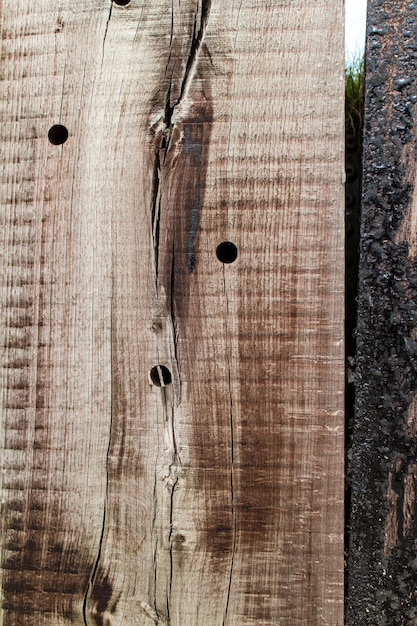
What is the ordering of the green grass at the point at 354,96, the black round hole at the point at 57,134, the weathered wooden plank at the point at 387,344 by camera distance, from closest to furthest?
the weathered wooden plank at the point at 387,344 → the black round hole at the point at 57,134 → the green grass at the point at 354,96

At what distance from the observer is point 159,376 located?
135cm

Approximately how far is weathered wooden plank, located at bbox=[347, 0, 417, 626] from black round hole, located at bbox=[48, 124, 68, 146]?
2.45 ft

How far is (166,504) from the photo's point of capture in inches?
52.9

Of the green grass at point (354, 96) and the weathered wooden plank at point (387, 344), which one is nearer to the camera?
the weathered wooden plank at point (387, 344)

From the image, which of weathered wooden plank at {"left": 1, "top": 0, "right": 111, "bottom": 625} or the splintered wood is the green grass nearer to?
the splintered wood

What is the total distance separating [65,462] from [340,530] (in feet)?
2.23

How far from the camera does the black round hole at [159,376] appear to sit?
53.0 inches

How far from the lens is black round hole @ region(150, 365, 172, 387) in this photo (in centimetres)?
135

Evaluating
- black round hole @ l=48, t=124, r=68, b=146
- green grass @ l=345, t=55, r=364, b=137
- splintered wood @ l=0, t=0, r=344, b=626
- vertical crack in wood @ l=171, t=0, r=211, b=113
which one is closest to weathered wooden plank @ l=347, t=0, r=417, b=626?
splintered wood @ l=0, t=0, r=344, b=626

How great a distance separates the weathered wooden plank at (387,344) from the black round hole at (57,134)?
75cm

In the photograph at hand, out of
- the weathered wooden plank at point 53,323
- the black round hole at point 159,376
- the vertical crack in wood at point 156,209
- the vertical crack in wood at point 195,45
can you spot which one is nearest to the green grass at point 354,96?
the vertical crack in wood at point 195,45

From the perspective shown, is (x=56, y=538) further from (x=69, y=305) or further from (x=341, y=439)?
(x=341, y=439)

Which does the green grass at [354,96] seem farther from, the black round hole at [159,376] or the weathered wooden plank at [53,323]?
the black round hole at [159,376]

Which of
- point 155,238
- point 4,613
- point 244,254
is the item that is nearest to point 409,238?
point 244,254
